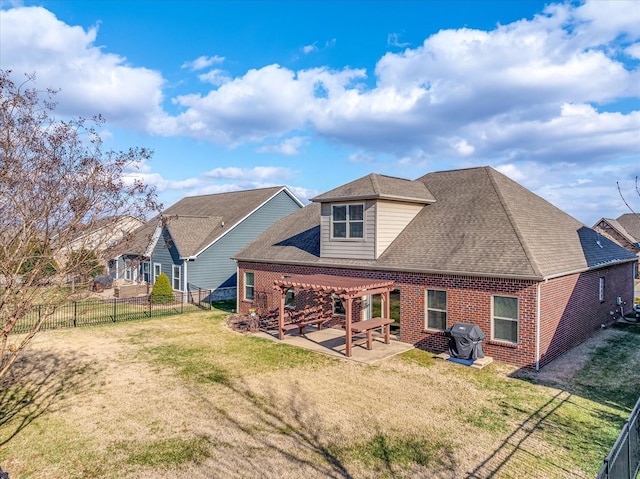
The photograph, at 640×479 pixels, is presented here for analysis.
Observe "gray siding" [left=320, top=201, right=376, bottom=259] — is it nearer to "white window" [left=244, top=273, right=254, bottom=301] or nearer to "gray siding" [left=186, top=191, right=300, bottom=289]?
"white window" [left=244, top=273, right=254, bottom=301]

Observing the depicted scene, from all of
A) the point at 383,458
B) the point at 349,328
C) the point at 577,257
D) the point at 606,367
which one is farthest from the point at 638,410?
the point at 577,257

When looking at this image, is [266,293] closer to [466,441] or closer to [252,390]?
[252,390]

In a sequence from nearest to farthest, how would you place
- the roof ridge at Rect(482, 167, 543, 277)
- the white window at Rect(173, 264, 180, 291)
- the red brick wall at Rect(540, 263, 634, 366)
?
1. the roof ridge at Rect(482, 167, 543, 277)
2. the red brick wall at Rect(540, 263, 634, 366)
3. the white window at Rect(173, 264, 180, 291)

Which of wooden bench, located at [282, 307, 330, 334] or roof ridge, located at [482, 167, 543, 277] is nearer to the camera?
roof ridge, located at [482, 167, 543, 277]

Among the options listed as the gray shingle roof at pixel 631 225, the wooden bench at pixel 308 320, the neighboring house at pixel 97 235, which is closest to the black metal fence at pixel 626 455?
the neighboring house at pixel 97 235

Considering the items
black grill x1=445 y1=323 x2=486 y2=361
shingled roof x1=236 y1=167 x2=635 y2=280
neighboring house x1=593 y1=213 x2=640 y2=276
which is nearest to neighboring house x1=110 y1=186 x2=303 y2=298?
shingled roof x1=236 y1=167 x2=635 y2=280

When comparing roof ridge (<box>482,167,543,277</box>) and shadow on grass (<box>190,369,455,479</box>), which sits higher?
roof ridge (<box>482,167,543,277</box>)
